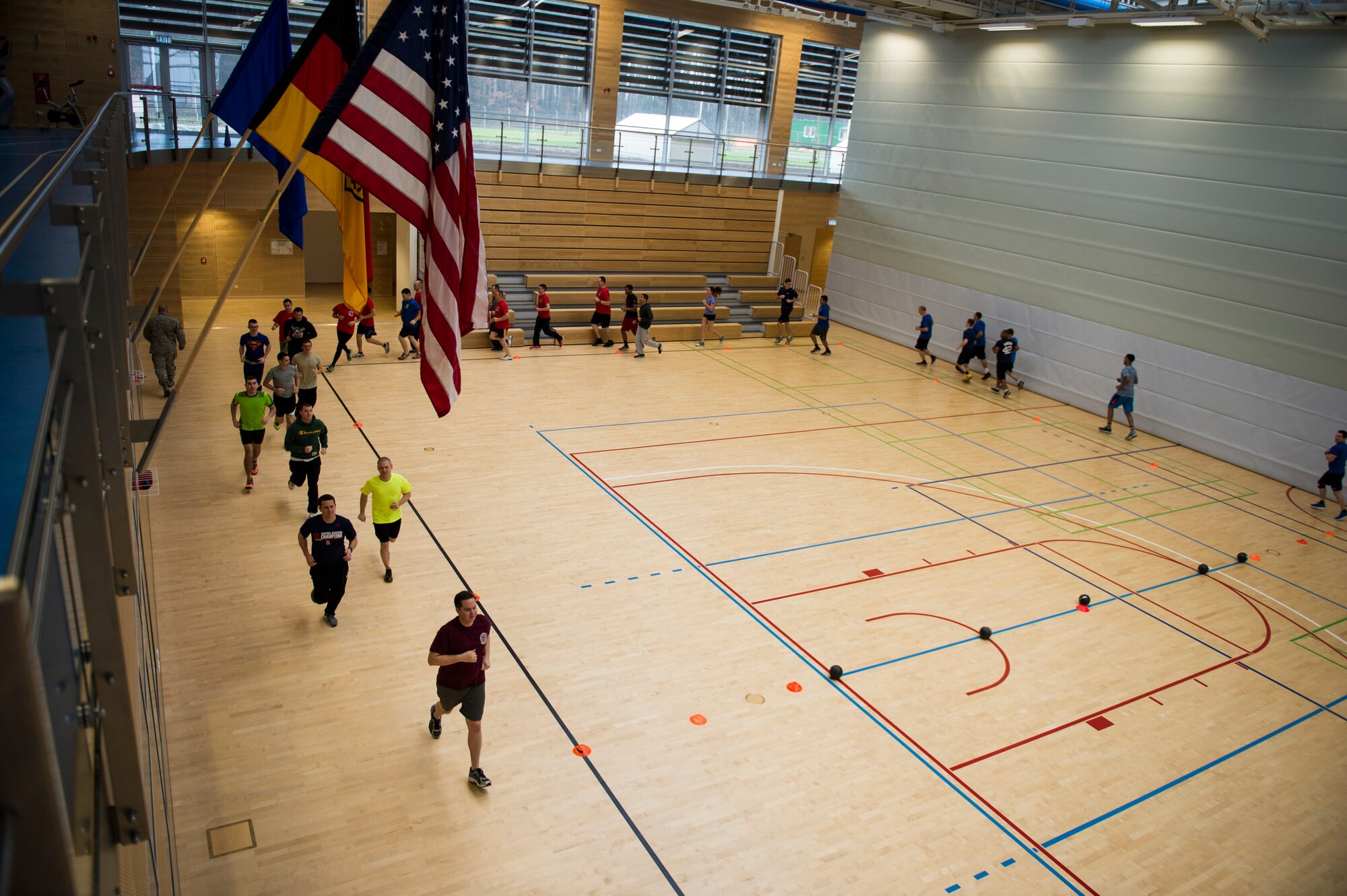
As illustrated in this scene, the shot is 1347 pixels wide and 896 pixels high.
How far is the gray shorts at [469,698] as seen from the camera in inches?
277

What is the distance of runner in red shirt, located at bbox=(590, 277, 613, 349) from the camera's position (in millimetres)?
20875

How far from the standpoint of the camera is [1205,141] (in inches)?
695

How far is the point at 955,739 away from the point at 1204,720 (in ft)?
9.30

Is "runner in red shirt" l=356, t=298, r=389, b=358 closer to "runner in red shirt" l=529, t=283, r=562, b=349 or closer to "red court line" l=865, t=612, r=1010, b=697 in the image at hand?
"runner in red shirt" l=529, t=283, r=562, b=349

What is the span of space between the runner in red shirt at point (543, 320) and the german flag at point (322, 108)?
458 inches

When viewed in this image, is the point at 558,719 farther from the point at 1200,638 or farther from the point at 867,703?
the point at 1200,638

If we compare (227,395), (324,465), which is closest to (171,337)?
(227,395)

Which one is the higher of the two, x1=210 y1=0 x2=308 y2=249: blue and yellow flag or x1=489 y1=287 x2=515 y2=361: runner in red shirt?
x1=210 y1=0 x2=308 y2=249: blue and yellow flag

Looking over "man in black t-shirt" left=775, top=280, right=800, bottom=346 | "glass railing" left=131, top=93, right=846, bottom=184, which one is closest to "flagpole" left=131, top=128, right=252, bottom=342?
"glass railing" left=131, top=93, right=846, bottom=184

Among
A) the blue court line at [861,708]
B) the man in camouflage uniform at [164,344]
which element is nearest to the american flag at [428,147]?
the blue court line at [861,708]

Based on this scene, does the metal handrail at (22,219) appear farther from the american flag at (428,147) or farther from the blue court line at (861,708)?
the blue court line at (861,708)

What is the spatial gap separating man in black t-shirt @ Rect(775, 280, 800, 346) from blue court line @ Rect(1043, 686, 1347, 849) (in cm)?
1537

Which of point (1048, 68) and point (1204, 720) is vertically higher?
point (1048, 68)

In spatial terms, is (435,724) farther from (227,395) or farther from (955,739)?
(227,395)
